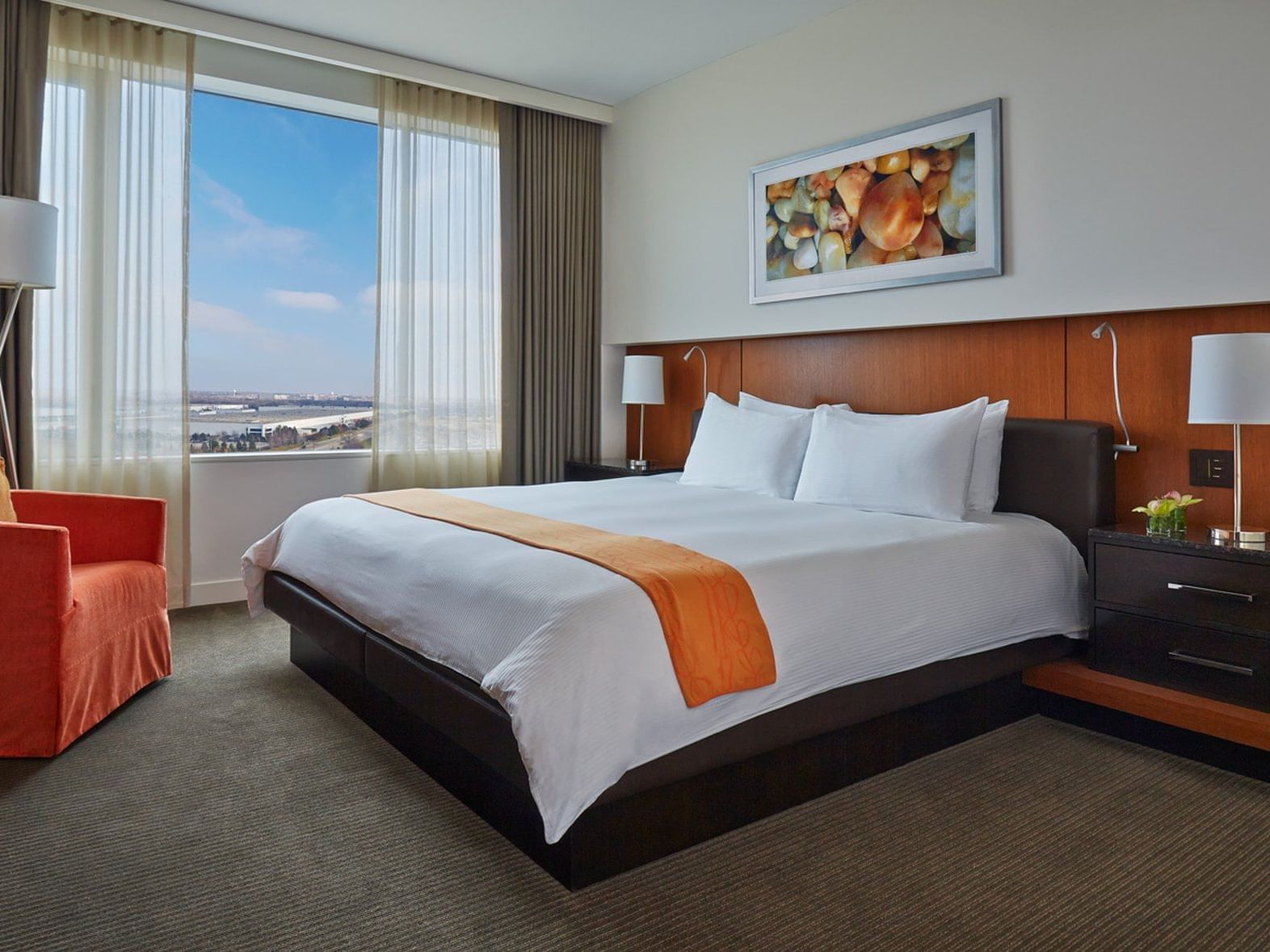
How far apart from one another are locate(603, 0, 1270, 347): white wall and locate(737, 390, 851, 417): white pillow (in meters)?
0.37

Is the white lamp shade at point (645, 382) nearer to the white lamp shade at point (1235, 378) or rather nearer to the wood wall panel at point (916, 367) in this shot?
the wood wall panel at point (916, 367)

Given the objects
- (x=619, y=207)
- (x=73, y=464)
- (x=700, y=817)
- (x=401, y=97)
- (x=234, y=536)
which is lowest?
(x=700, y=817)

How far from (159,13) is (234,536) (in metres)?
2.52

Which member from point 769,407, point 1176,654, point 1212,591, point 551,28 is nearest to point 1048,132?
point 769,407

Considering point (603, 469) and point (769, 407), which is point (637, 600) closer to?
point (769, 407)

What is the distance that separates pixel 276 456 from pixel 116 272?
1.16m

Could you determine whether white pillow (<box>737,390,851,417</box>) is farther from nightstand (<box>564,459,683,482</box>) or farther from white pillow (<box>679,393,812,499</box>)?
nightstand (<box>564,459,683,482</box>)

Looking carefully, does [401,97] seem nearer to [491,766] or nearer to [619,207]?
[619,207]

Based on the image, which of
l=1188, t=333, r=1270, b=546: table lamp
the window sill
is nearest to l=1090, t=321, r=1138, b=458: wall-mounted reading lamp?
l=1188, t=333, r=1270, b=546: table lamp

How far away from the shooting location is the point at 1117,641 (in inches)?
108

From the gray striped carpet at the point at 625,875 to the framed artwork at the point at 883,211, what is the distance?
2042 mm

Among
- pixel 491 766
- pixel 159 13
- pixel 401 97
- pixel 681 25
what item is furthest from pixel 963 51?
pixel 159 13

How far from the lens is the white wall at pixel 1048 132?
9.15 ft

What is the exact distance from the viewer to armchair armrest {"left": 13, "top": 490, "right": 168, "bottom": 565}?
311cm
